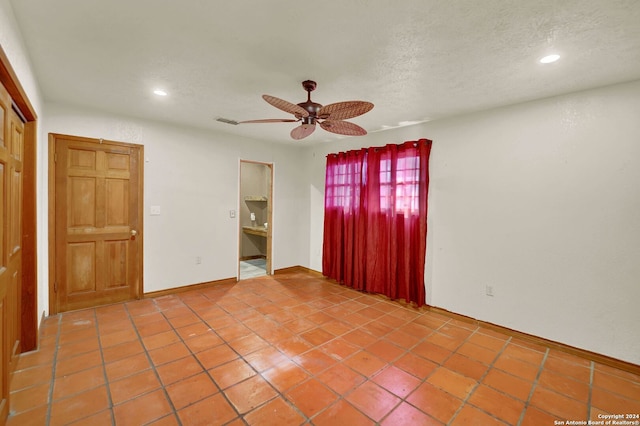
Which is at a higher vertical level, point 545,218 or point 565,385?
point 545,218

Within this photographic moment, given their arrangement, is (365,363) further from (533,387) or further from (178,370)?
(178,370)

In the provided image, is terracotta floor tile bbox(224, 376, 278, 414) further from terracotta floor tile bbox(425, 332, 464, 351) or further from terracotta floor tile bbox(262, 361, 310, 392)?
terracotta floor tile bbox(425, 332, 464, 351)

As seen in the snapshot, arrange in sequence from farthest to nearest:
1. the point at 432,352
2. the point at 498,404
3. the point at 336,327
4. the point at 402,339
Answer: the point at 336,327
the point at 402,339
the point at 432,352
the point at 498,404

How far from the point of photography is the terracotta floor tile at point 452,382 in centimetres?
212

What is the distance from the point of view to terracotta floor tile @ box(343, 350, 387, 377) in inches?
92.7

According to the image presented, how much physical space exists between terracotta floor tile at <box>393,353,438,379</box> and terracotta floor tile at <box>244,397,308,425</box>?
3.29 ft

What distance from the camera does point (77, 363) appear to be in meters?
2.38

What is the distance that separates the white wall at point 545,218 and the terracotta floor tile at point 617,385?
0.87 ft

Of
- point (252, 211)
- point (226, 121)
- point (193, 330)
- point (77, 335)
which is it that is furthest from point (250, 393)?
point (252, 211)

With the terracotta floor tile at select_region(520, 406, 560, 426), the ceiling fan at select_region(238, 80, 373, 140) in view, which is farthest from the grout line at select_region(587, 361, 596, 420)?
the ceiling fan at select_region(238, 80, 373, 140)

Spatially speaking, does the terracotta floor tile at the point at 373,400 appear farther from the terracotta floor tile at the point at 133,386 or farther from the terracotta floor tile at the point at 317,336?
the terracotta floor tile at the point at 133,386

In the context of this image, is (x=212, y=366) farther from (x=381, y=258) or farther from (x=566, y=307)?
(x=566, y=307)

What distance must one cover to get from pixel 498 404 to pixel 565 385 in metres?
0.73

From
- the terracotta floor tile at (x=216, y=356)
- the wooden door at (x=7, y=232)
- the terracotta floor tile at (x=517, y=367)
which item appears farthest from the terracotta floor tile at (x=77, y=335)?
the terracotta floor tile at (x=517, y=367)
